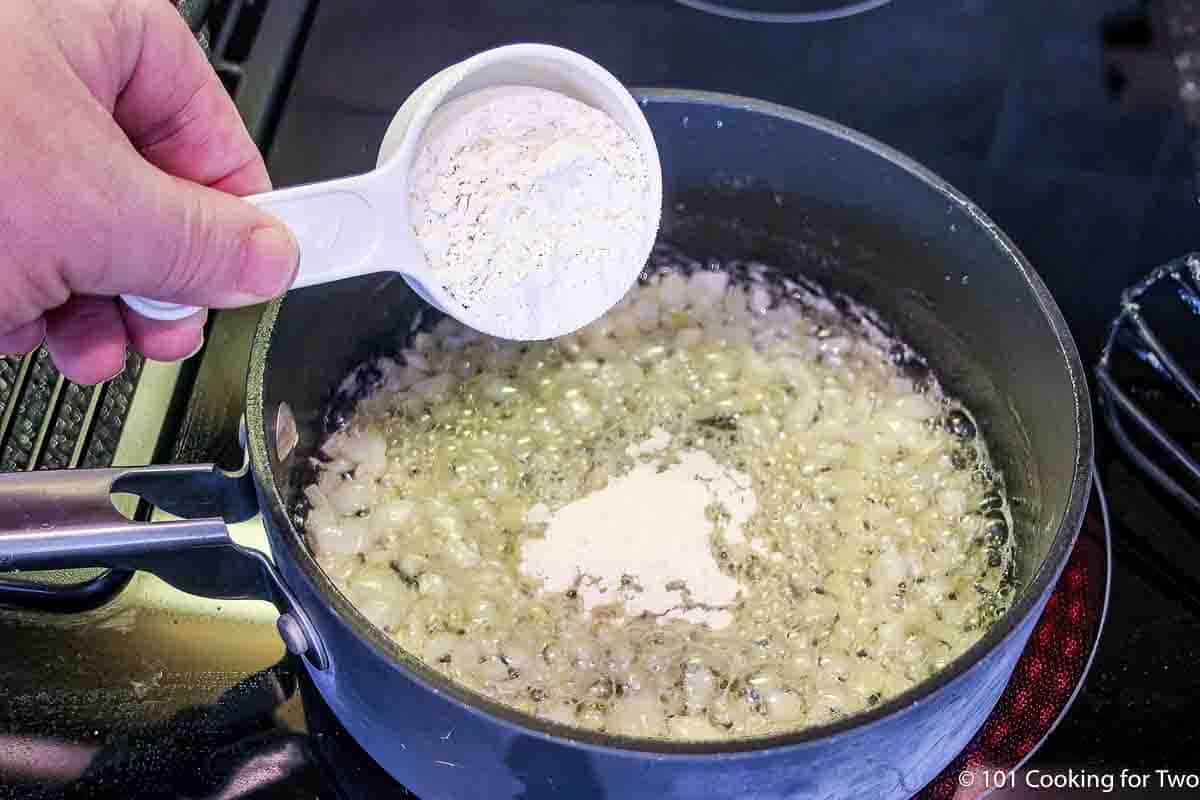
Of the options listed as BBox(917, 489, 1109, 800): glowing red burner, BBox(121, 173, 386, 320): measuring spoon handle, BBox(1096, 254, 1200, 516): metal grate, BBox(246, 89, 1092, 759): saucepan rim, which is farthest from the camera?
BBox(1096, 254, 1200, 516): metal grate

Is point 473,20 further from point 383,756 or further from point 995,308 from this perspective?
point 383,756

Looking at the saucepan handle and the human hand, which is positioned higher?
the human hand

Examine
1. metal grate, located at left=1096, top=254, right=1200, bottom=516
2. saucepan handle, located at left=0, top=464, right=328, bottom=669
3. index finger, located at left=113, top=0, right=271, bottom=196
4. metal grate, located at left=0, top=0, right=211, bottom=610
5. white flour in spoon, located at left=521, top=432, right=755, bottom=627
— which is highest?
index finger, located at left=113, top=0, right=271, bottom=196

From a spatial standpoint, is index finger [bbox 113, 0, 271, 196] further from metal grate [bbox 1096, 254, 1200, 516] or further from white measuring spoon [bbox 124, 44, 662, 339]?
metal grate [bbox 1096, 254, 1200, 516]

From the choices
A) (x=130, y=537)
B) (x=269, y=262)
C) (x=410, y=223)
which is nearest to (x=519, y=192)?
(x=410, y=223)

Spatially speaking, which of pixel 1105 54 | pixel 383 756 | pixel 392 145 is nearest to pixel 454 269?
pixel 392 145

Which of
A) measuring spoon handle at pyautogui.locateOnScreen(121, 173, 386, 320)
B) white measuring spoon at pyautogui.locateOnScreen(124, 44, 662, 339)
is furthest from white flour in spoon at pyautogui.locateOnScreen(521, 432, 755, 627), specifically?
measuring spoon handle at pyautogui.locateOnScreen(121, 173, 386, 320)

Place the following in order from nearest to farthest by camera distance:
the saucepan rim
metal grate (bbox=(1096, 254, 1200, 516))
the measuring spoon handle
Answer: the saucepan rim
the measuring spoon handle
metal grate (bbox=(1096, 254, 1200, 516))

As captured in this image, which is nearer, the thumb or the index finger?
the thumb
